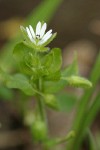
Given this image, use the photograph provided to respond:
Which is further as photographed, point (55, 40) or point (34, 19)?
point (55, 40)

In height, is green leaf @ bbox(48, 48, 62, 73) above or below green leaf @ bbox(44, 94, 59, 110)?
above

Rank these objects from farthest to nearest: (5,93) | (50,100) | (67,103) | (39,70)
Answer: (5,93) → (67,103) → (50,100) → (39,70)

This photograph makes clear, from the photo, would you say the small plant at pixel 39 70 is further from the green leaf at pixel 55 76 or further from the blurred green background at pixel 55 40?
the blurred green background at pixel 55 40

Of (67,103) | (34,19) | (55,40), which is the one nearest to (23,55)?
(67,103)

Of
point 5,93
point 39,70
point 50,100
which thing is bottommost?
Result: point 5,93

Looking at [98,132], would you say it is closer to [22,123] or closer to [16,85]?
[22,123]

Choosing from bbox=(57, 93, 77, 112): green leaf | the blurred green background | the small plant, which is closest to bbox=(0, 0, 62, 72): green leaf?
the blurred green background

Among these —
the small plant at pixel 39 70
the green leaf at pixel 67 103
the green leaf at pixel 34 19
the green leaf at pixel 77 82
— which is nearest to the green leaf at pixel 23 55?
the small plant at pixel 39 70

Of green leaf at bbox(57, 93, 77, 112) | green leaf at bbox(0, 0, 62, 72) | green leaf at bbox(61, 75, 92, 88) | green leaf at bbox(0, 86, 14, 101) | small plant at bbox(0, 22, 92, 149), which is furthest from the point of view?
green leaf at bbox(0, 0, 62, 72)

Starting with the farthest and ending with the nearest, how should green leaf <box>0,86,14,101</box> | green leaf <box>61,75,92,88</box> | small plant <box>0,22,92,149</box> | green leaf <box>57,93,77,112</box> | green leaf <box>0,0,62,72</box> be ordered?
green leaf <box>0,0,62,72</box>, green leaf <box>0,86,14,101</box>, green leaf <box>57,93,77,112</box>, green leaf <box>61,75,92,88</box>, small plant <box>0,22,92,149</box>

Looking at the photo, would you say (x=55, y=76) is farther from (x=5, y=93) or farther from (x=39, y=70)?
(x=5, y=93)

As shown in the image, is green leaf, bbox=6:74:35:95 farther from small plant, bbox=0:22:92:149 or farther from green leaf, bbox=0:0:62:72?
green leaf, bbox=0:0:62:72
